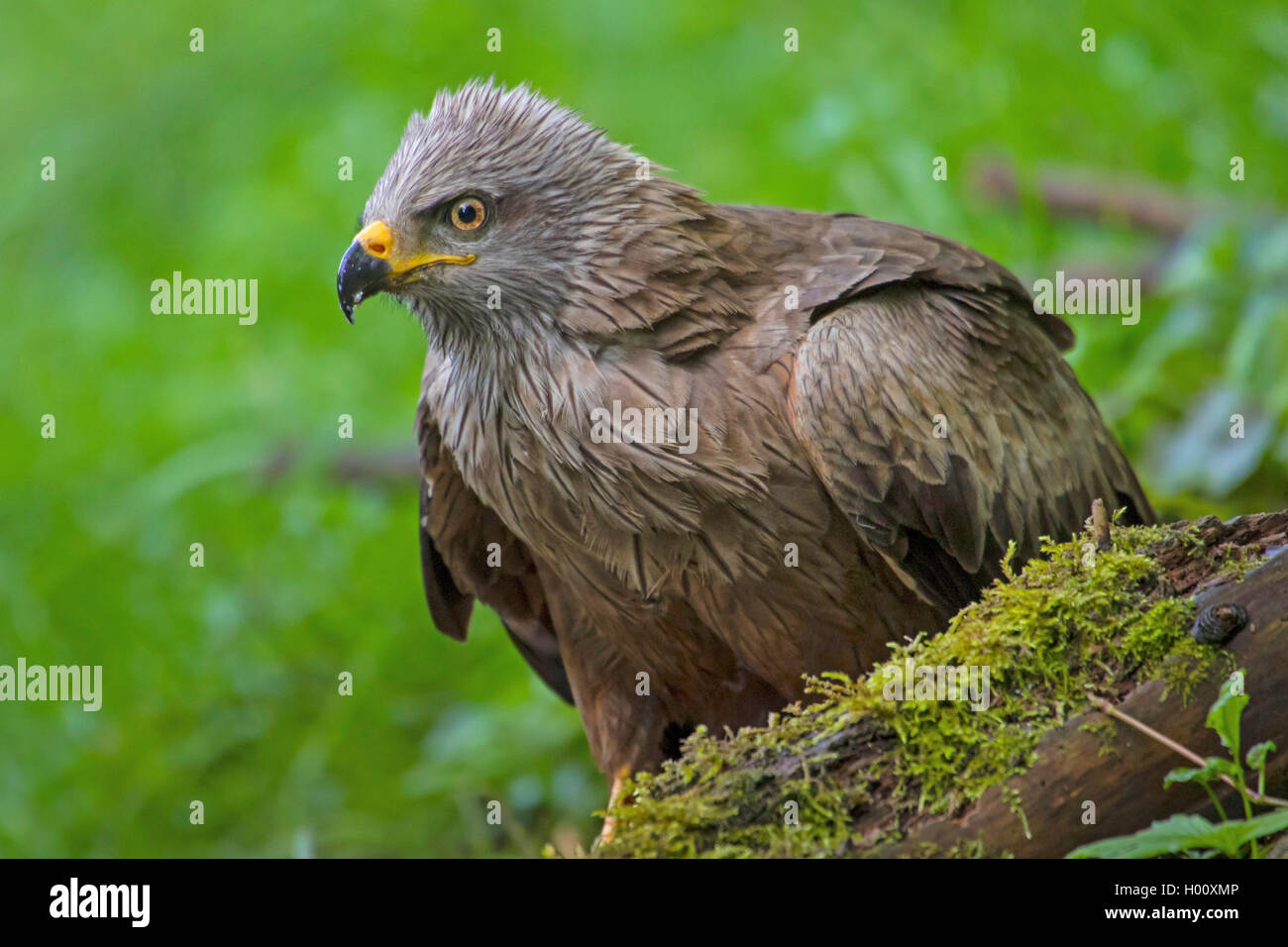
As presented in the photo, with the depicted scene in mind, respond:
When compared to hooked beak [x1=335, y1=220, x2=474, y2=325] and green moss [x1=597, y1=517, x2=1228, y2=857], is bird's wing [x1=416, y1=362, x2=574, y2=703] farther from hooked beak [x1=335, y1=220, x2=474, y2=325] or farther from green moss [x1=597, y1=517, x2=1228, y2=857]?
green moss [x1=597, y1=517, x2=1228, y2=857]

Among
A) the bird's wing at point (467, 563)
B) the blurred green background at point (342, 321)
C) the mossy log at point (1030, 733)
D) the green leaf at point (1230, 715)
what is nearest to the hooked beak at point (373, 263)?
the bird's wing at point (467, 563)

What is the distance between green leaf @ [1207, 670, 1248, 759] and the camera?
3.02m

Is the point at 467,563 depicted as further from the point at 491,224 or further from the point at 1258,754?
the point at 1258,754

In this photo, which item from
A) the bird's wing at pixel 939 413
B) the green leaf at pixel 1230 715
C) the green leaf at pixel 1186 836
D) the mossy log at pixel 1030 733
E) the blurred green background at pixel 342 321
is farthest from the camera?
the blurred green background at pixel 342 321

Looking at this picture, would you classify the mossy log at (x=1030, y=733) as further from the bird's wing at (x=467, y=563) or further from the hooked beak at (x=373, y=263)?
the hooked beak at (x=373, y=263)

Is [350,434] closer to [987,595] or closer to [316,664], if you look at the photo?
[316,664]

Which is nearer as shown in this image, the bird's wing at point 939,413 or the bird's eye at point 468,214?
the bird's wing at point 939,413

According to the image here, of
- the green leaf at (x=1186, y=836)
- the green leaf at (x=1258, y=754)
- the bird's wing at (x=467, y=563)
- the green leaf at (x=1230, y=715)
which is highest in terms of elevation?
the bird's wing at (x=467, y=563)

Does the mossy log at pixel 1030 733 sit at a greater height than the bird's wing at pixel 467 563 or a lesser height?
lesser

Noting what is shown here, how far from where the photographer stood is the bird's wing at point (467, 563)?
5062 millimetres

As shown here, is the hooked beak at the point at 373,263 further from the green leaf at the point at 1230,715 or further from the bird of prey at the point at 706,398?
the green leaf at the point at 1230,715

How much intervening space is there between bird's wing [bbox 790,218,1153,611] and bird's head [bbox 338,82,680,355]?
819 millimetres

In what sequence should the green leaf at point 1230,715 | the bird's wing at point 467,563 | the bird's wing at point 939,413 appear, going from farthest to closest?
the bird's wing at point 467,563, the bird's wing at point 939,413, the green leaf at point 1230,715
